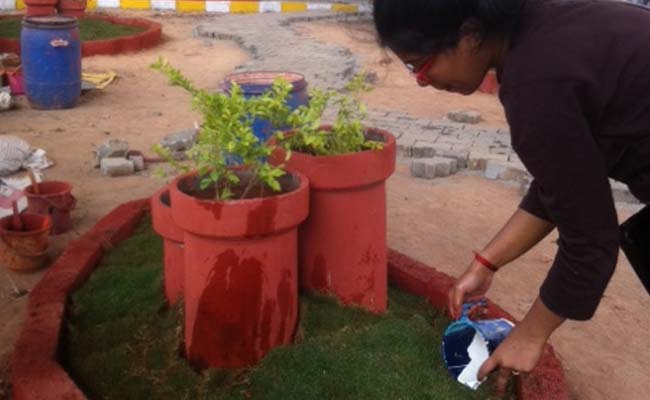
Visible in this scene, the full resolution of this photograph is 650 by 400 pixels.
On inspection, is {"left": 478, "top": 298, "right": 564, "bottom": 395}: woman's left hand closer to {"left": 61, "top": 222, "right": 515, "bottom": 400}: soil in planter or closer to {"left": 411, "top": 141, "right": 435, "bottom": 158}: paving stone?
{"left": 61, "top": 222, "right": 515, "bottom": 400}: soil in planter

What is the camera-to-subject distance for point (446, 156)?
21.6 feet

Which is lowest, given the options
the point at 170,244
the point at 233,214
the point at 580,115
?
the point at 170,244

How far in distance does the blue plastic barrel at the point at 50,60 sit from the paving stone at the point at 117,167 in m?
2.72

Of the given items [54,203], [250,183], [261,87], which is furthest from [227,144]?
[54,203]

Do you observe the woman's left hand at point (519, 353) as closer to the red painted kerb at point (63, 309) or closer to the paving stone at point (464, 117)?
the red painted kerb at point (63, 309)

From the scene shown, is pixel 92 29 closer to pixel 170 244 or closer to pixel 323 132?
pixel 170 244

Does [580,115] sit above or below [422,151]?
above

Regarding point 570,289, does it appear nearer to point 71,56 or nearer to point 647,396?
point 647,396

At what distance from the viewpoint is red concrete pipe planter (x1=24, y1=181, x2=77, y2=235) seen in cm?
476

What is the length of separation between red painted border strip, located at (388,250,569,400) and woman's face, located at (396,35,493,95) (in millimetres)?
1388

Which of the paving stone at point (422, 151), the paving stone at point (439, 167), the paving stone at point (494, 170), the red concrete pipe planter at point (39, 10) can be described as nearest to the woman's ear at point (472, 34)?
the paving stone at point (439, 167)

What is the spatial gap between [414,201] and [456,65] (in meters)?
3.88

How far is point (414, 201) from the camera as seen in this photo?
569 centimetres

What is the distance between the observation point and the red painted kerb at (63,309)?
9.09 feet
